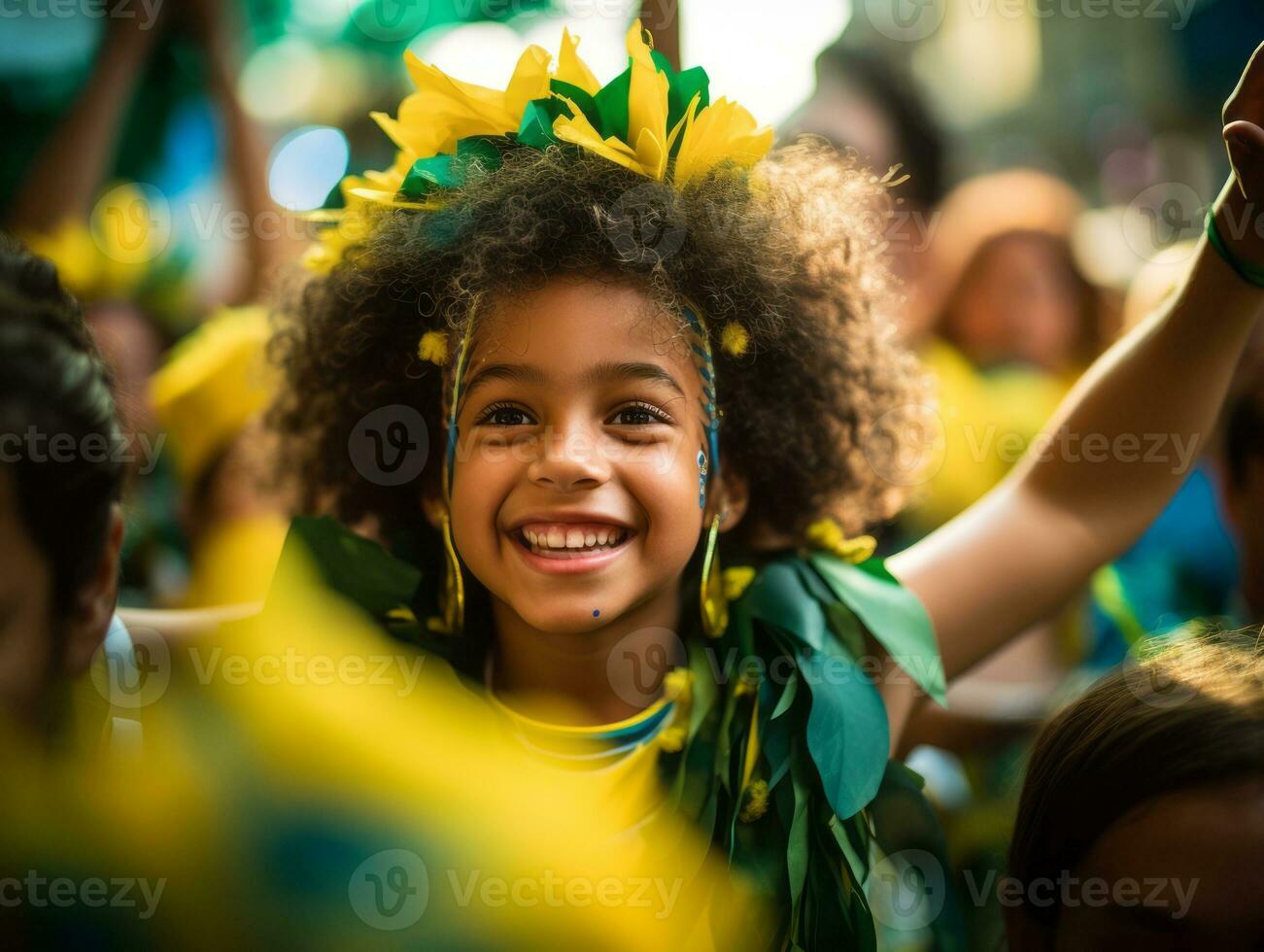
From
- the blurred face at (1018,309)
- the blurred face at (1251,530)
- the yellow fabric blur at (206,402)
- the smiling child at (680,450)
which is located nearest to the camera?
the smiling child at (680,450)

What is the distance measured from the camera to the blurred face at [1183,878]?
1.25 metres

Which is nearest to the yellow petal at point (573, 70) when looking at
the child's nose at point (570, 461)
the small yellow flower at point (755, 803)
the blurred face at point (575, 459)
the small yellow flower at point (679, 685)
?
the blurred face at point (575, 459)

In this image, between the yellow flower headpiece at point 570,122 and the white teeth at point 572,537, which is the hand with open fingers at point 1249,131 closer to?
the yellow flower headpiece at point 570,122

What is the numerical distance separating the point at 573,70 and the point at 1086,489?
1.00 meters

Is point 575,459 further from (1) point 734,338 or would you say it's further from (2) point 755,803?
(2) point 755,803

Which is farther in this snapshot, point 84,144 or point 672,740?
point 84,144

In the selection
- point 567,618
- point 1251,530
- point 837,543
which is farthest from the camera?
point 1251,530

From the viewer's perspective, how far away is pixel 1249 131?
1493 millimetres

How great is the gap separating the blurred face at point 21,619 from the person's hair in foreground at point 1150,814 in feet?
3.99

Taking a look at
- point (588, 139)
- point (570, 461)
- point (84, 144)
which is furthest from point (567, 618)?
point (84, 144)

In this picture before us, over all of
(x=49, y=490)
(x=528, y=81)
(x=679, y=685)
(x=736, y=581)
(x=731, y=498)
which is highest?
(x=528, y=81)

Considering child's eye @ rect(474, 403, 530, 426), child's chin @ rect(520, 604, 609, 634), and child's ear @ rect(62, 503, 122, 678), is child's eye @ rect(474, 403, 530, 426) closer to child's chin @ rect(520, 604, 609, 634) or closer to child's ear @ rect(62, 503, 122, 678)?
child's chin @ rect(520, 604, 609, 634)

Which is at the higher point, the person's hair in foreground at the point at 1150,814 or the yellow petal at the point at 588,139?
the yellow petal at the point at 588,139

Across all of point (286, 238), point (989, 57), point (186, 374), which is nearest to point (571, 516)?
point (186, 374)
